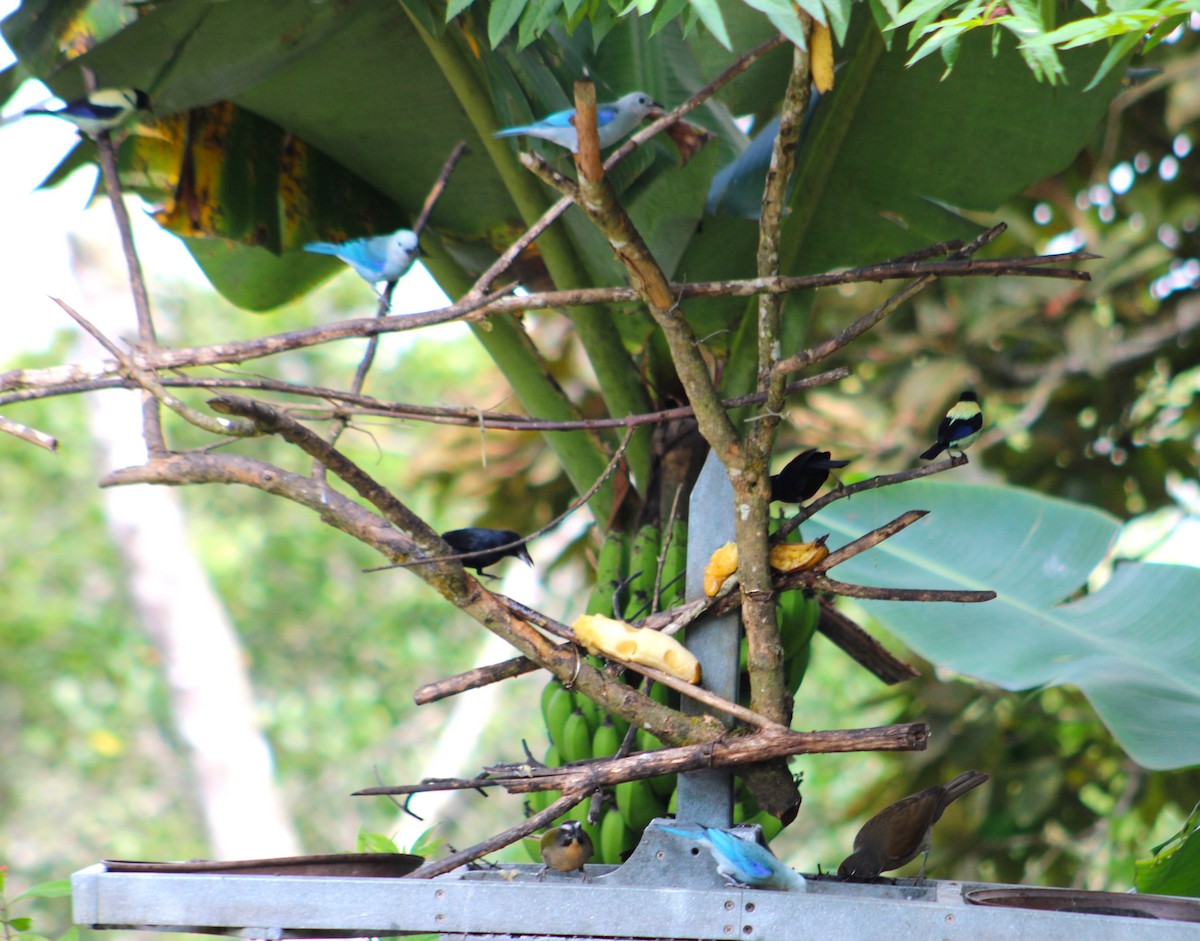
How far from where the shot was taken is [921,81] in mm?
2184

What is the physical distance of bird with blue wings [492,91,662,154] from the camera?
5.85 ft

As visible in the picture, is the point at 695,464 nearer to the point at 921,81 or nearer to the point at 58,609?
the point at 921,81

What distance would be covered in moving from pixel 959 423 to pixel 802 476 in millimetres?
276

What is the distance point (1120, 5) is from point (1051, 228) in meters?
3.16

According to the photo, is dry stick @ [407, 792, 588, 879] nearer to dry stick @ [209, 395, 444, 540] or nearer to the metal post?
the metal post

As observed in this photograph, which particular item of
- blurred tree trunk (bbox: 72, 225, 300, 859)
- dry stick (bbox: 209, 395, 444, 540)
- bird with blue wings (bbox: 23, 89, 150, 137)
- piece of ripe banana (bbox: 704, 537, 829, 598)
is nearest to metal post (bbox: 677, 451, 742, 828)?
piece of ripe banana (bbox: 704, 537, 829, 598)

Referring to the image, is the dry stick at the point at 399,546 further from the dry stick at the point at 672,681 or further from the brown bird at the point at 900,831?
the brown bird at the point at 900,831

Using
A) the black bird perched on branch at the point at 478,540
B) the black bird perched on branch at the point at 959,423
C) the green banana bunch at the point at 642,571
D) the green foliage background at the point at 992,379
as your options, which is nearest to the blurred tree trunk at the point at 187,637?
the green foliage background at the point at 992,379

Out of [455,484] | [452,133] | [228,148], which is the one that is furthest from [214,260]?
Result: [455,484]

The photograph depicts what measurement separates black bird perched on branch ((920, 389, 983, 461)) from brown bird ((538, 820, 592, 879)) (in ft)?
2.70

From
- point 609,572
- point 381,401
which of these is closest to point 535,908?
point 381,401

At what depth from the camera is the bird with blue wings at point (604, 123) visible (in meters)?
1.78

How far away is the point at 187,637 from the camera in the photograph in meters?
7.83

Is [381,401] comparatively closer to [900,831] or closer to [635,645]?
[635,645]
